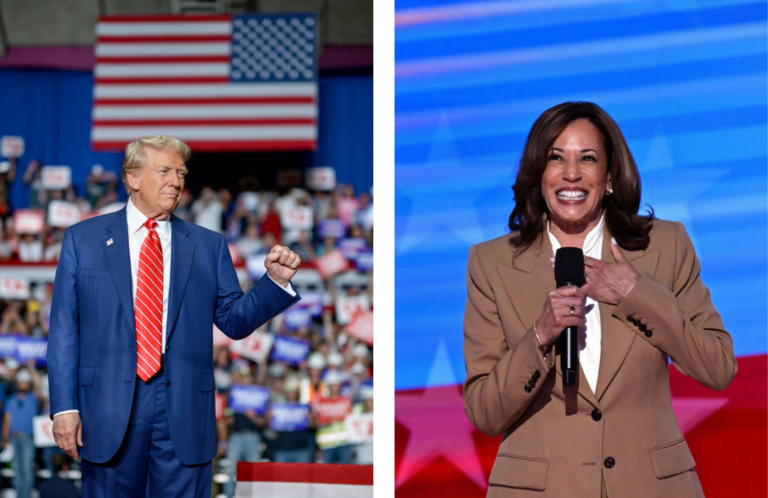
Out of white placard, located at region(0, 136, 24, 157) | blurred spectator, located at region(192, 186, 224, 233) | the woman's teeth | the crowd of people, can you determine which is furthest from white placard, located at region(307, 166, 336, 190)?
the woman's teeth

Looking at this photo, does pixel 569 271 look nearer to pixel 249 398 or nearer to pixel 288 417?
pixel 288 417

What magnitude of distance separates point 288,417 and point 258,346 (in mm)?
937

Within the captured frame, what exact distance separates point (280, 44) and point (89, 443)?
6572 millimetres

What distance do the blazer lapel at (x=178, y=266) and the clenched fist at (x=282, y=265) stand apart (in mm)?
254

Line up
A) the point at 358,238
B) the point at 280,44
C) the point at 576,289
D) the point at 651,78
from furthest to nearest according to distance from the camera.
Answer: the point at 358,238 < the point at 280,44 < the point at 651,78 < the point at 576,289

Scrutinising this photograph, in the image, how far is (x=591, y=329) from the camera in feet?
7.48

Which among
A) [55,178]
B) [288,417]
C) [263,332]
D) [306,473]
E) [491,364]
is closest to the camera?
[491,364]

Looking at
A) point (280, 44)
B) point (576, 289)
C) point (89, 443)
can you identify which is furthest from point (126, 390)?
point (280, 44)

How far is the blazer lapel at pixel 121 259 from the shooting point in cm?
241

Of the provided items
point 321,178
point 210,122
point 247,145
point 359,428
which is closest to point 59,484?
point 359,428

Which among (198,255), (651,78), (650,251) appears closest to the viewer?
(650,251)

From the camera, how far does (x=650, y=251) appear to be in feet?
7.58

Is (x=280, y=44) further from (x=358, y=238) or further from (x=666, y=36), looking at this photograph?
(x=666, y=36)

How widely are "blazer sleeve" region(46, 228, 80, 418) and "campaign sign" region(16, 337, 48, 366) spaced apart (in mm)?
6015
